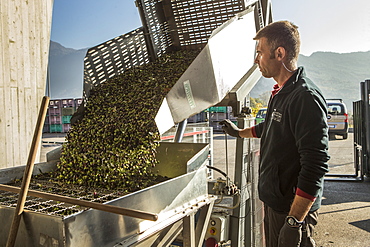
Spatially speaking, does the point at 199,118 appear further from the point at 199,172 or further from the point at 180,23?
the point at 199,172

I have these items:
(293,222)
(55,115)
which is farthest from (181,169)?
(55,115)

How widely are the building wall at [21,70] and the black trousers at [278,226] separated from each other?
3.84m

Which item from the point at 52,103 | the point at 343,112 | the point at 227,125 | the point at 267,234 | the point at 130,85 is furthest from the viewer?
the point at 52,103

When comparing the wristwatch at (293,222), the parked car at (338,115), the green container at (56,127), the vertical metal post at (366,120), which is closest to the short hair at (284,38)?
the wristwatch at (293,222)

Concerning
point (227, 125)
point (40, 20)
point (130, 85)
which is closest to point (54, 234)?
point (227, 125)

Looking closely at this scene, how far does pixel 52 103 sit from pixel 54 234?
16.8 meters

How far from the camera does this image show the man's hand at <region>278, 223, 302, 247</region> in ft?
5.32

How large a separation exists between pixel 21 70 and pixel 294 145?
423 cm

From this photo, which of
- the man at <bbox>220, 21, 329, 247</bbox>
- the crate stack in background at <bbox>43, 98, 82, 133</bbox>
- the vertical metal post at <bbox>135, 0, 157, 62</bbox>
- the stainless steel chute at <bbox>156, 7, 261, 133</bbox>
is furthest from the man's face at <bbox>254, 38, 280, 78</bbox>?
the crate stack in background at <bbox>43, 98, 82, 133</bbox>

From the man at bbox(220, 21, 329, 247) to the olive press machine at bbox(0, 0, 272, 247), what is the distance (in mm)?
464

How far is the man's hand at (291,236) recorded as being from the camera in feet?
5.32

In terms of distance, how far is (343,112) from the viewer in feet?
38.0

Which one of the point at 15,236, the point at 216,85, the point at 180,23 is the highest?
the point at 180,23

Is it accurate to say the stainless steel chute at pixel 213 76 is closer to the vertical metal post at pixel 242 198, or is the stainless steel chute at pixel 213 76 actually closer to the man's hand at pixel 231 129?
the man's hand at pixel 231 129
